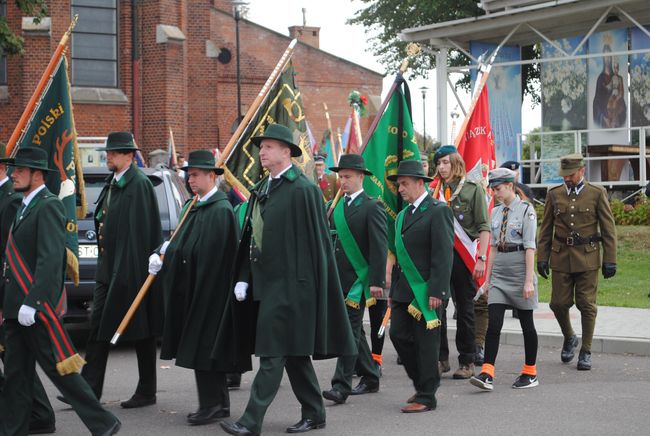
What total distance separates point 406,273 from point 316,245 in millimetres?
1312

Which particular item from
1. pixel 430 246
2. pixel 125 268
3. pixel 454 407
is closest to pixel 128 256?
pixel 125 268

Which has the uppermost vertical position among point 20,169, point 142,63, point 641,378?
point 142,63

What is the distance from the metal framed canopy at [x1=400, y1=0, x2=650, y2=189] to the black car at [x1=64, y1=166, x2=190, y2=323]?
13152 mm

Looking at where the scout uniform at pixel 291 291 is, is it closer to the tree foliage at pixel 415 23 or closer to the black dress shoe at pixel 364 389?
the black dress shoe at pixel 364 389

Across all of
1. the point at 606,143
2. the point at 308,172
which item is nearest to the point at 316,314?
the point at 308,172

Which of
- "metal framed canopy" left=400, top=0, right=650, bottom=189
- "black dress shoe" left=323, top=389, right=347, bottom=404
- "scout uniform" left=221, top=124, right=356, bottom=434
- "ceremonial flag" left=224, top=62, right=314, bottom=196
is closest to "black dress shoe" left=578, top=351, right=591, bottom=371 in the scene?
"black dress shoe" left=323, top=389, right=347, bottom=404

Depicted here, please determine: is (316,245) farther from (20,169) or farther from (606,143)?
(606,143)

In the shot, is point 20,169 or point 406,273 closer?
point 20,169

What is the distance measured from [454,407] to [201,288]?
216 cm

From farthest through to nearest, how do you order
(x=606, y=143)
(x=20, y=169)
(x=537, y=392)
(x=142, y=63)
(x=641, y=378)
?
(x=142, y=63) → (x=606, y=143) → (x=641, y=378) → (x=537, y=392) → (x=20, y=169)

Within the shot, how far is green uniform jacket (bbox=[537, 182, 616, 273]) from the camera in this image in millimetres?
10594

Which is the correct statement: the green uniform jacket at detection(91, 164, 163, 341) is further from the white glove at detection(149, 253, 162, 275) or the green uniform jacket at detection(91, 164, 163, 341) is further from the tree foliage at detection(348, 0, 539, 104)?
the tree foliage at detection(348, 0, 539, 104)

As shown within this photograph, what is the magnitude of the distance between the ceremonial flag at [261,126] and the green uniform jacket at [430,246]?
1.44m

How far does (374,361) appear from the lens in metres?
9.52
